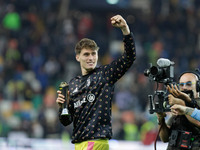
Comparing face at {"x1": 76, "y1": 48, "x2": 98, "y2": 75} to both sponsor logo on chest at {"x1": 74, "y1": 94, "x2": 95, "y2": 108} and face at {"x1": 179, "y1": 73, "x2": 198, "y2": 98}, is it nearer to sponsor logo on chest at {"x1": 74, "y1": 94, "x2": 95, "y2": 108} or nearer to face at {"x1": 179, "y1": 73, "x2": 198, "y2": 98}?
sponsor logo on chest at {"x1": 74, "y1": 94, "x2": 95, "y2": 108}

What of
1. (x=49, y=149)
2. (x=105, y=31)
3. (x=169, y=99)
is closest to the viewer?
(x=169, y=99)

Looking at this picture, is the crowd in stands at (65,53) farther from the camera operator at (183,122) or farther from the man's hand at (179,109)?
the man's hand at (179,109)

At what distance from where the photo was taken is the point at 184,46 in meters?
15.8

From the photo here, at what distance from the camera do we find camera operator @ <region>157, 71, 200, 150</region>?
4805mm

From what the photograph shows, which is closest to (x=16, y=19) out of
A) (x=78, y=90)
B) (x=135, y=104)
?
(x=135, y=104)

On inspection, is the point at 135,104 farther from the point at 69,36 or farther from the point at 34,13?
the point at 34,13

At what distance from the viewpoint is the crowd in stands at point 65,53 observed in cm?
1264

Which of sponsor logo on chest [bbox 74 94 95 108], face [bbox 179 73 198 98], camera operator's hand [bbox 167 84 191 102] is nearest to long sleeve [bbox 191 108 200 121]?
camera operator's hand [bbox 167 84 191 102]

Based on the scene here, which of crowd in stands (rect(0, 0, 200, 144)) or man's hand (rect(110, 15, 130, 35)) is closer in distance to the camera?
man's hand (rect(110, 15, 130, 35))

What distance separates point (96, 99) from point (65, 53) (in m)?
9.97

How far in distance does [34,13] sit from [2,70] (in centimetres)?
285

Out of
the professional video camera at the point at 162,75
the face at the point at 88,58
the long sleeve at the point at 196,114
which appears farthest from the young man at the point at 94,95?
the long sleeve at the point at 196,114

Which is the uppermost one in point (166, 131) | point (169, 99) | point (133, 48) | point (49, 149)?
point (133, 48)

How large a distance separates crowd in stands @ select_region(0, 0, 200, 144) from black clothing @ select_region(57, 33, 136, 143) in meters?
6.35
